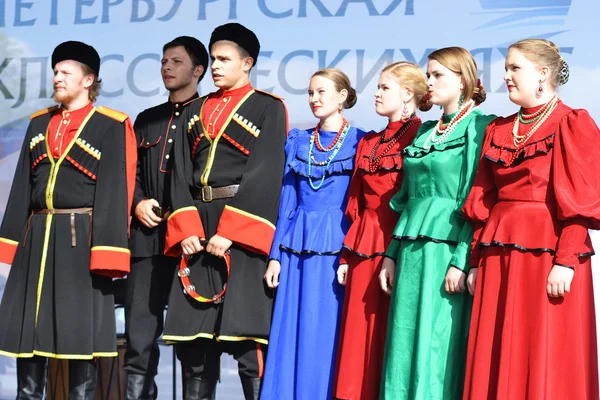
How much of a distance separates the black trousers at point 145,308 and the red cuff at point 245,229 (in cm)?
37

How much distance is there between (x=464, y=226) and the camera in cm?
389

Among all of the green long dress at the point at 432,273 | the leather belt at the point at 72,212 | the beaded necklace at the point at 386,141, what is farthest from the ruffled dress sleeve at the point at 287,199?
the leather belt at the point at 72,212

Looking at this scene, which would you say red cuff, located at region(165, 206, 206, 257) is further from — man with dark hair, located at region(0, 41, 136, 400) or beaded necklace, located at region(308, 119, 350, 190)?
beaded necklace, located at region(308, 119, 350, 190)

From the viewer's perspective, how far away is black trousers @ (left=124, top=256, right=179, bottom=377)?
459 cm

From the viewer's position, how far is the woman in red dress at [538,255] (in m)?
3.54

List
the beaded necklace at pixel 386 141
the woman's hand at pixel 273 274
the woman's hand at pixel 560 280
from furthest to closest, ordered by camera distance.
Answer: the woman's hand at pixel 273 274, the beaded necklace at pixel 386 141, the woman's hand at pixel 560 280

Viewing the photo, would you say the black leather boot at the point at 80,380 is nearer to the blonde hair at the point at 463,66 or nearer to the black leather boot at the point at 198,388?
the black leather boot at the point at 198,388

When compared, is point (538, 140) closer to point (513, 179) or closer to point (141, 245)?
point (513, 179)

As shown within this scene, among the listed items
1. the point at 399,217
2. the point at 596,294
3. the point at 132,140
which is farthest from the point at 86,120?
the point at 596,294

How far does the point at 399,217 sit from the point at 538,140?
0.76 m

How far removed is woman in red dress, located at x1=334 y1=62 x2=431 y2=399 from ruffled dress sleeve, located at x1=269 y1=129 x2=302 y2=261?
0.28 meters

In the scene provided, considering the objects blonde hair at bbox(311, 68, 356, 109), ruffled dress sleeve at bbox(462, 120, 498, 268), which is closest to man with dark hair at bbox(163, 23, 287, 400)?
blonde hair at bbox(311, 68, 356, 109)

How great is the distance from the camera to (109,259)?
4.49 metres

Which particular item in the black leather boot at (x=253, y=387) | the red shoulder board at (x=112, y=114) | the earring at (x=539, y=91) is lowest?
the black leather boot at (x=253, y=387)
